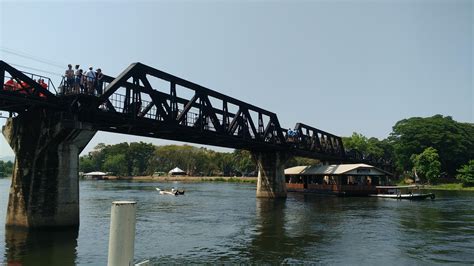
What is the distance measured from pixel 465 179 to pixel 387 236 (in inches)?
3556

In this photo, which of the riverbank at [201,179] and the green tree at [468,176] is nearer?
the green tree at [468,176]

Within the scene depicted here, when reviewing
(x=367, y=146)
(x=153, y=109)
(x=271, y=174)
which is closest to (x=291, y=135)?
(x=271, y=174)

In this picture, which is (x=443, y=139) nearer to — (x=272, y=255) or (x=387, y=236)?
(x=387, y=236)

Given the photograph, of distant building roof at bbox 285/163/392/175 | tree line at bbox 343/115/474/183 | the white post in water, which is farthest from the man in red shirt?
tree line at bbox 343/115/474/183

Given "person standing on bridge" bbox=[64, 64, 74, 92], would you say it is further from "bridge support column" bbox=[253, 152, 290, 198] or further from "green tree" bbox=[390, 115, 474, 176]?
"green tree" bbox=[390, 115, 474, 176]

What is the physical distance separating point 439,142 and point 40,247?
4923 inches

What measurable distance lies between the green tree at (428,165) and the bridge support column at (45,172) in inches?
4069

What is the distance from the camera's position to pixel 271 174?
68.1 meters

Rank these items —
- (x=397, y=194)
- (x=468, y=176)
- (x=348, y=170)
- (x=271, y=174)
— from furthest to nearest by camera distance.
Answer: (x=468, y=176) < (x=348, y=170) < (x=271, y=174) < (x=397, y=194)

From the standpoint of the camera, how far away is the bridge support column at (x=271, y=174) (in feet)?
219

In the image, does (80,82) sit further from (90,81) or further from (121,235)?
(121,235)

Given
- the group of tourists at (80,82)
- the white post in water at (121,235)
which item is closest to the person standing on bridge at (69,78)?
the group of tourists at (80,82)

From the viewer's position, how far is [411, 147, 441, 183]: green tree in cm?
10950

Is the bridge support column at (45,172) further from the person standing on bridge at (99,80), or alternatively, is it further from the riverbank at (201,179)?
the riverbank at (201,179)
